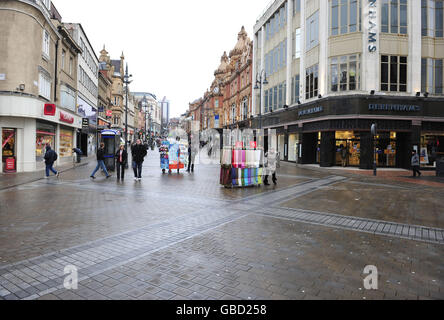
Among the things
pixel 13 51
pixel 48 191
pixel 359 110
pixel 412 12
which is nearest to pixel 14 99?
pixel 13 51

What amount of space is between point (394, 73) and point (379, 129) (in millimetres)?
4505

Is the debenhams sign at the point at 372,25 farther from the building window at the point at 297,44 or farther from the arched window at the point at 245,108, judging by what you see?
the arched window at the point at 245,108

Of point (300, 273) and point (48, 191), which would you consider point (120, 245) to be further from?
point (48, 191)

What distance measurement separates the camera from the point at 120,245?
17.5 feet

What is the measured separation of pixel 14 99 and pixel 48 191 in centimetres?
905

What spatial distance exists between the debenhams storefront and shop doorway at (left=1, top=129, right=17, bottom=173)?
2162cm

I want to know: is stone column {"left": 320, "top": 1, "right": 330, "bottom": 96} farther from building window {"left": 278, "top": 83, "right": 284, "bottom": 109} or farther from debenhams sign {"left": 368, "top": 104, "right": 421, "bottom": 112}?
building window {"left": 278, "top": 83, "right": 284, "bottom": 109}

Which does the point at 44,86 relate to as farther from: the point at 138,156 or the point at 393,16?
the point at 393,16

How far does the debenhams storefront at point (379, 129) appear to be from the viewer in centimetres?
2344

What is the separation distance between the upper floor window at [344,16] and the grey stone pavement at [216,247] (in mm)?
18702

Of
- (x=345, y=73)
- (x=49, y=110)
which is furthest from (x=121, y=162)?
(x=345, y=73)

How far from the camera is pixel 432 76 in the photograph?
24.4 meters

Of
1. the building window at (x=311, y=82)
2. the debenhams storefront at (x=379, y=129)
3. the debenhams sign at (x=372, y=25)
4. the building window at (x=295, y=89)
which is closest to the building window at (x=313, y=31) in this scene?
the building window at (x=311, y=82)

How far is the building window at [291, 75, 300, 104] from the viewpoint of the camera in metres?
30.5
